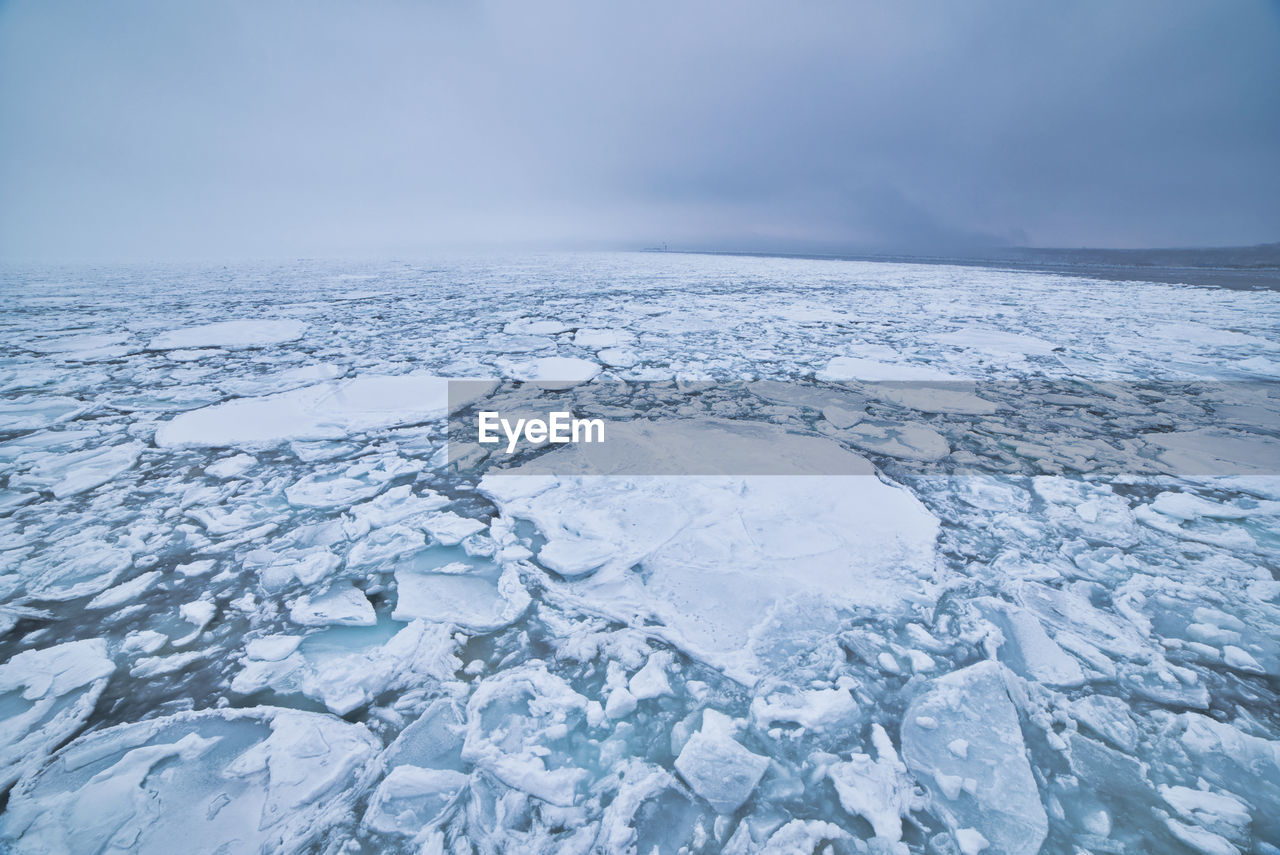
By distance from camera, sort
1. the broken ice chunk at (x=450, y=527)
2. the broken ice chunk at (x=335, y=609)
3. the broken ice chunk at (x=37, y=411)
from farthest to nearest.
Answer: the broken ice chunk at (x=37, y=411) < the broken ice chunk at (x=450, y=527) < the broken ice chunk at (x=335, y=609)

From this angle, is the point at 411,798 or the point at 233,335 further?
the point at 233,335

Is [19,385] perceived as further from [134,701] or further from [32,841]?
[32,841]

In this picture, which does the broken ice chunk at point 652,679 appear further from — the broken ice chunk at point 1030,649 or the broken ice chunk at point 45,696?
the broken ice chunk at point 45,696

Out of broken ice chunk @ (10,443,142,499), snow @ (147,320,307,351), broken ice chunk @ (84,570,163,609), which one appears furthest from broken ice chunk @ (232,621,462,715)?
snow @ (147,320,307,351)

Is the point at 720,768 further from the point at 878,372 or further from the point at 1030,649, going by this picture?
the point at 878,372

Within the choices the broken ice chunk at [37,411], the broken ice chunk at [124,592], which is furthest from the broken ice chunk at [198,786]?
the broken ice chunk at [37,411]

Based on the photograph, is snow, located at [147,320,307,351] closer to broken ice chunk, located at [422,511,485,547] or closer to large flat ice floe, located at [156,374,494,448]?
large flat ice floe, located at [156,374,494,448]

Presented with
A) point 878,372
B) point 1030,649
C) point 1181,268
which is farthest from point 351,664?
point 1181,268

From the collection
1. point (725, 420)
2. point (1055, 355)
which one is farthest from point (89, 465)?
point (1055, 355)
